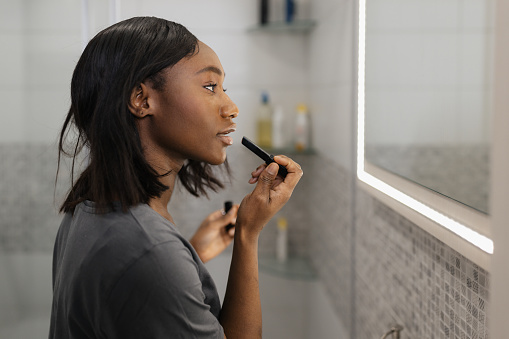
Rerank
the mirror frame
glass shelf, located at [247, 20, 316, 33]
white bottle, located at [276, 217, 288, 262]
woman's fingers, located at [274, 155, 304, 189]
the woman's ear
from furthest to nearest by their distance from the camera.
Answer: white bottle, located at [276, 217, 288, 262] → glass shelf, located at [247, 20, 316, 33] → woman's fingers, located at [274, 155, 304, 189] → the woman's ear → the mirror frame

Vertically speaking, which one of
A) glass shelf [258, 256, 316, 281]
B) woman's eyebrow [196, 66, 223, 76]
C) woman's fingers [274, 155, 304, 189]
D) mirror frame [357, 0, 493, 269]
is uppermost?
woman's eyebrow [196, 66, 223, 76]

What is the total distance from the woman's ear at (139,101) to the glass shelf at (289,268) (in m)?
1.35

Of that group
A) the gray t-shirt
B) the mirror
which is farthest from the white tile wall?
the gray t-shirt

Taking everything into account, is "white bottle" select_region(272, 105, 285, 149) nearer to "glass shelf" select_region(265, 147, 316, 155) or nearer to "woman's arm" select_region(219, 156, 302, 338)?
"glass shelf" select_region(265, 147, 316, 155)

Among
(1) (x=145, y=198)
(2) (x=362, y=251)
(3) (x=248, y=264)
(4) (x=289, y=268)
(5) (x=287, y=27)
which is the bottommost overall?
(4) (x=289, y=268)

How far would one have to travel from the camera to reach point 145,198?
79 cm

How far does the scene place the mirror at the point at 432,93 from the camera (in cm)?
70

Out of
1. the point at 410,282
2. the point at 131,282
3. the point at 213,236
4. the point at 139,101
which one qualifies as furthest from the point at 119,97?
the point at 410,282

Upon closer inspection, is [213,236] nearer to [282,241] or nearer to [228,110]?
[228,110]

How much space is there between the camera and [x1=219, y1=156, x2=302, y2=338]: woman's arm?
2.78 feet

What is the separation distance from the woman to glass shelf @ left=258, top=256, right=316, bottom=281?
1182 mm

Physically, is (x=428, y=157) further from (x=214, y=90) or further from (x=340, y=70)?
(x=340, y=70)

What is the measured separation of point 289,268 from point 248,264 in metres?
1.25

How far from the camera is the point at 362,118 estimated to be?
124 cm
